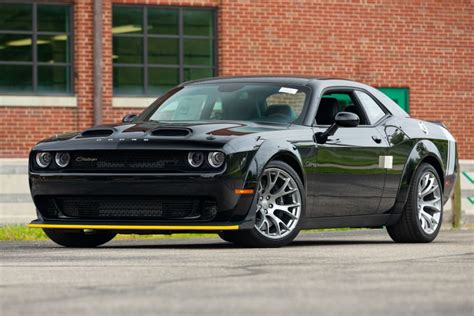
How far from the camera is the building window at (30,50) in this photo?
23.5 metres

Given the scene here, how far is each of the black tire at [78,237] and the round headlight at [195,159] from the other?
147 centimetres

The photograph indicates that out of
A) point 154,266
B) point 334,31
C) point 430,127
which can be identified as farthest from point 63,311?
point 334,31

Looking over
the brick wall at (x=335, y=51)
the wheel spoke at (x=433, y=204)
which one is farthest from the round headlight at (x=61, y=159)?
the brick wall at (x=335, y=51)

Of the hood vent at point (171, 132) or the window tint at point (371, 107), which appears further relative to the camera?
the window tint at point (371, 107)

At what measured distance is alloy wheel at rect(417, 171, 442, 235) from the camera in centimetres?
1322

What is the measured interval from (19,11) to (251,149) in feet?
43.9

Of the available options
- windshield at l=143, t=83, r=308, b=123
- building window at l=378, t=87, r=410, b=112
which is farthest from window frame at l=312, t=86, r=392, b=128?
building window at l=378, t=87, r=410, b=112

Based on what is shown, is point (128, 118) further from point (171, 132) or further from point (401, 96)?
point (401, 96)

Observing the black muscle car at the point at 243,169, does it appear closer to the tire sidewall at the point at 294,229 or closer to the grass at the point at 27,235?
the tire sidewall at the point at 294,229

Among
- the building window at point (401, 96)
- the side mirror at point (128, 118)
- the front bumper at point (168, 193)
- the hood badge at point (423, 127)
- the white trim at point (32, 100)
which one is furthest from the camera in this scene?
the building window at point (401, 96)

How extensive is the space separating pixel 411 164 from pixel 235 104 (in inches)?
78.0

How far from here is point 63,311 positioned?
21.2ft

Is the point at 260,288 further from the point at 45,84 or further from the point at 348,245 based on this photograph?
the point at 45,84

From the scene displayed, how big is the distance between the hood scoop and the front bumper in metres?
0.41
